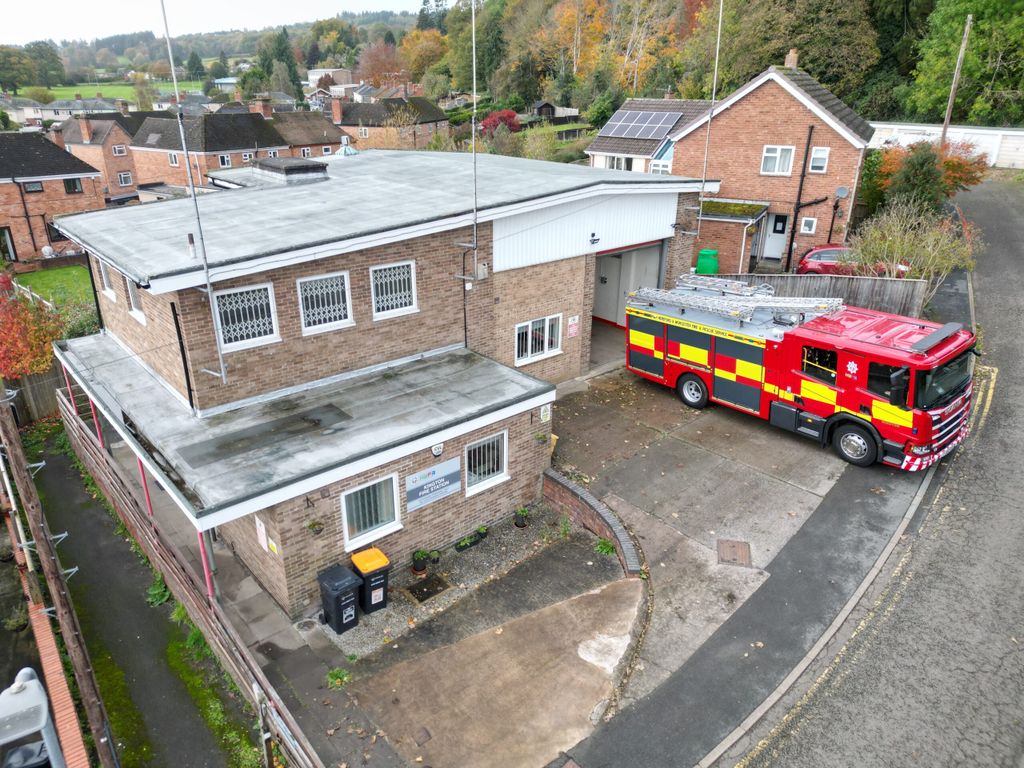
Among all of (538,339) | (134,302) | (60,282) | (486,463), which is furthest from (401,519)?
(60,282)

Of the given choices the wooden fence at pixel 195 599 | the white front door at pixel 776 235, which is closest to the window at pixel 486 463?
the wooden fence at pixel 195 599

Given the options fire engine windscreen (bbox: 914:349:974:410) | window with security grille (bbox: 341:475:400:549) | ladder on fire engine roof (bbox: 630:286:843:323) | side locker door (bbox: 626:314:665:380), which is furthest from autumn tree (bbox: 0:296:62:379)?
fire engine windscreen (bbox: 914:349:974:410)

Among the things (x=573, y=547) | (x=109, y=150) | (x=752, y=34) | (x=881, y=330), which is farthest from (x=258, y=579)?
(x=109, y=150)

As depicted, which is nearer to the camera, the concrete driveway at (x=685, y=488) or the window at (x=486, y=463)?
the concrete driveway at (x=685, y=488)

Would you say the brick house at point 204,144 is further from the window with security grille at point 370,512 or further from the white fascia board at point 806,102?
the window with security grille at point 370,512

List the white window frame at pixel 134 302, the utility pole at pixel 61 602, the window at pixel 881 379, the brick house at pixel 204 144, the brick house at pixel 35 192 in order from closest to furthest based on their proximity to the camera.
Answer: the utility pole at pixel 61 602 < the window at pixel 881 379 < the white window frame at pixel 134 302 < the brick house at pixel 35 192 < the brick house at pixel 204 144

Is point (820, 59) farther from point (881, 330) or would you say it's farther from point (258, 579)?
point (258, 579)

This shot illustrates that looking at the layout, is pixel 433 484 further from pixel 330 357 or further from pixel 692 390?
pixel 692 390

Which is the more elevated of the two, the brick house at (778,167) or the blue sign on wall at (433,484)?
the brick house at (778,167)
